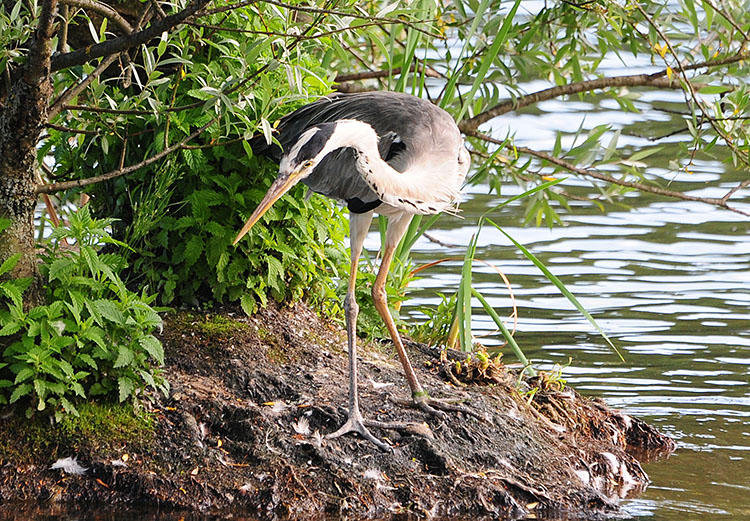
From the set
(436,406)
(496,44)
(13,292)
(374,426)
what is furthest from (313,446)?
(496,44)

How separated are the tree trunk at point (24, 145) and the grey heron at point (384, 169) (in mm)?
1055

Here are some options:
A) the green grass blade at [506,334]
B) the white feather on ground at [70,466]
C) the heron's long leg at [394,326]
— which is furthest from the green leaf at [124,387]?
the green grass blade at [506,334]

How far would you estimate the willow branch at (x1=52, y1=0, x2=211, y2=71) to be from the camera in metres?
3.76

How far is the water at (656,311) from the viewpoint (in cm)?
551

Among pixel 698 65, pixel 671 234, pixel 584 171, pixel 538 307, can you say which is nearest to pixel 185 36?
pixel 584 171

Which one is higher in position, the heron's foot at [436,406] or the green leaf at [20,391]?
the heron's foot at [436,406]

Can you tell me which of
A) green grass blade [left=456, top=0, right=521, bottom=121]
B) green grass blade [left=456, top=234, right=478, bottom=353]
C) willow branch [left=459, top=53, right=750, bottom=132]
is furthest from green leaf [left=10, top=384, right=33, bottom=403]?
willow branch [left=459, top=53, right=750, bottom=132]

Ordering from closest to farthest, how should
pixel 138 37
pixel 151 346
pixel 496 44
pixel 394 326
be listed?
pixel 138 37 → pixel 151 346 → pixel 394 326 → pixel 496 44

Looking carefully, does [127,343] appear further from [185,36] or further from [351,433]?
[185,36]

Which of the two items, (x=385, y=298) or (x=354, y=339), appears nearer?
(x=354, y=339)

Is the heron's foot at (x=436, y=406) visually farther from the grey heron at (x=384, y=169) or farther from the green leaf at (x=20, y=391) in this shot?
the green leaf at (x=20, y=391)

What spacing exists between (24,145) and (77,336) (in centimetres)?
83

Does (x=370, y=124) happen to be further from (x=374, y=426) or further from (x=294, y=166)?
(x=374, y=426)

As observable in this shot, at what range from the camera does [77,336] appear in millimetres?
4395
